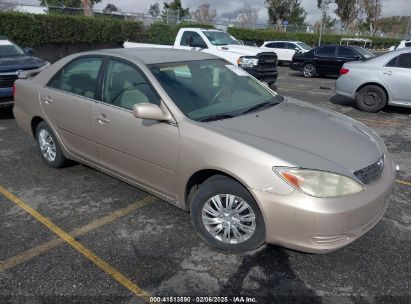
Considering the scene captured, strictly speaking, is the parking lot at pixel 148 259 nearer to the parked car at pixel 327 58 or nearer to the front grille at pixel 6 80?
the front grille at pixel 6 80

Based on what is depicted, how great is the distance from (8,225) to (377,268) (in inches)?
129

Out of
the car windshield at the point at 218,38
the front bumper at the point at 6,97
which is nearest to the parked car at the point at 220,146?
the front bumper at the point at 6,97

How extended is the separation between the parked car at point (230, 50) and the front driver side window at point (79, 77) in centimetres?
613

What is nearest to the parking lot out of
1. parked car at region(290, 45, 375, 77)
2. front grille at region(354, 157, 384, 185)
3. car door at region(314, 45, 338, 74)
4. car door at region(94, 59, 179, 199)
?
car door at region(94, 59, 179, 199)

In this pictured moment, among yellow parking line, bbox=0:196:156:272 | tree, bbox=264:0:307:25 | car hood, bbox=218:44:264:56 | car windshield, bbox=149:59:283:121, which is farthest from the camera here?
tree, bbox=264:0:307:25

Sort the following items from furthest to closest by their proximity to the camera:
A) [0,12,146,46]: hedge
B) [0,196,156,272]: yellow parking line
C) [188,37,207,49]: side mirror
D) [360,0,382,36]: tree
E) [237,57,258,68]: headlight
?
[360,0,382,36]: tree < [0,12,146,46]: hedge < [188,37,207,49]: side mirror < [237,57,258,68]: headlight < [0,196,156,272]: yellow parking line

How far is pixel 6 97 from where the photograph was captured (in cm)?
743

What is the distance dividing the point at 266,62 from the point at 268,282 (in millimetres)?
9084

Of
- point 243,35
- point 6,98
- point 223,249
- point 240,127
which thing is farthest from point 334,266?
point 243,35

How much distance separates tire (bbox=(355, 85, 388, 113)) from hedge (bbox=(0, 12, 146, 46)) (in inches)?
546

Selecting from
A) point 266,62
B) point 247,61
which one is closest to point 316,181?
point 247,61

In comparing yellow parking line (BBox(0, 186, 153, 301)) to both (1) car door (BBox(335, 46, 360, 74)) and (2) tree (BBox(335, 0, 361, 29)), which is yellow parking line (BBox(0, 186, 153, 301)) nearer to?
(1) car door (BBox(335, 46, 360, 74))

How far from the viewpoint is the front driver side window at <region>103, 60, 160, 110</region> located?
11.5 ft

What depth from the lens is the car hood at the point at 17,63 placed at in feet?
24.5
